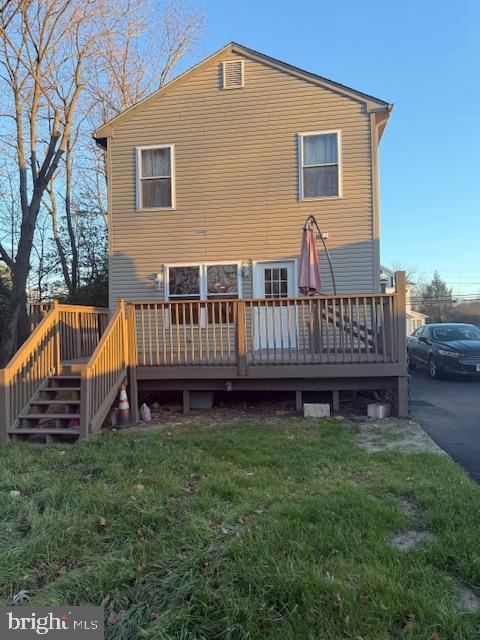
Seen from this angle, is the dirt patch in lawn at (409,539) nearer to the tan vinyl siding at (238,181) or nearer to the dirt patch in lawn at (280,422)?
the dirt patch in lawn at (280,422)

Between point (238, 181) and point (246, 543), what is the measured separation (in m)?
8.26

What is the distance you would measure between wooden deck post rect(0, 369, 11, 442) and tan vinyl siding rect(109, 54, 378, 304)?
4543mm

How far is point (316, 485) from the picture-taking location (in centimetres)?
399

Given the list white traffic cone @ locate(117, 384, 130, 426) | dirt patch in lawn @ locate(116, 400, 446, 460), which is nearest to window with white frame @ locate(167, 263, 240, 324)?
dirt patch in lawn @ locate(116, 400, 446, 460)

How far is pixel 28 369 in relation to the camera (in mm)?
6512

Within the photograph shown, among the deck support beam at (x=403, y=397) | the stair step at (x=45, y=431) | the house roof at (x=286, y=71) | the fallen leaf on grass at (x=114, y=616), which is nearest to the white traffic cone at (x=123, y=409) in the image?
the stair step at (x=45, y=431)

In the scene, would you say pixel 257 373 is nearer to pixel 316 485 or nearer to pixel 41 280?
pixel 316 485

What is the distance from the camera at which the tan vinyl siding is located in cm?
950

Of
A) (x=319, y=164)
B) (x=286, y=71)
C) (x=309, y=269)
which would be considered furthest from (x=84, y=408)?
(x=286, y=71)

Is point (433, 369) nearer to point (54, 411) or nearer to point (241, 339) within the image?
point (241, 339)

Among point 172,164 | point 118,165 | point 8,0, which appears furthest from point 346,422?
point 8,0

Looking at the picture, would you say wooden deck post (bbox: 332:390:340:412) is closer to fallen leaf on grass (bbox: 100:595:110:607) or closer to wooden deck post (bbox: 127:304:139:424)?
wooden deck post (bbox: 127:304:139:424)

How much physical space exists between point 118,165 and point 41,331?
16.9ft

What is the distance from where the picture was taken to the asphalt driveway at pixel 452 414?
544 cm
